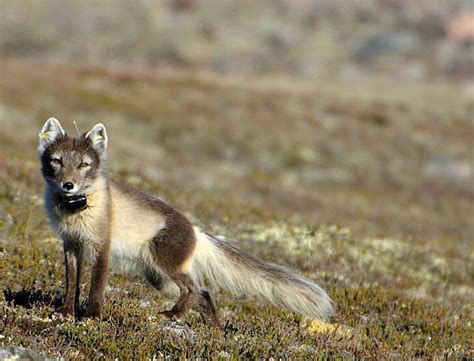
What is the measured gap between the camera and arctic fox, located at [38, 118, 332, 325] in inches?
284

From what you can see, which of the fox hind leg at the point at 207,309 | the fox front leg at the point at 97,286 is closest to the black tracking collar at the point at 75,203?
the fox front leg at the point at 97,286

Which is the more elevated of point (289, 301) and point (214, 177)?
point (289, 301)

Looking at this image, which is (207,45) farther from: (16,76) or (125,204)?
(125,204)

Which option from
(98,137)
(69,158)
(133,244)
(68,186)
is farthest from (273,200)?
(68,186)

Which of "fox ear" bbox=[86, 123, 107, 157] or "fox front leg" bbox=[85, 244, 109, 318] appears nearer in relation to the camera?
"fox front leg" bbox=[85, 244, 109, 318]

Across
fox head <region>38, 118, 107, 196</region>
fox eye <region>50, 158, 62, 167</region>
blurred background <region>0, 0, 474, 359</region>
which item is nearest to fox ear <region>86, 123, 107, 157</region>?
fox head <region>38, 118, 107, 196</region>

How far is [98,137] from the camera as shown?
7520mm

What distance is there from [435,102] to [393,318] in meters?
48.7

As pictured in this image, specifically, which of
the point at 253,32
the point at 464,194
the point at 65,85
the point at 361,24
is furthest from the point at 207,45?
the point at 464,194

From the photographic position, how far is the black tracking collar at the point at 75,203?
7.16 meters

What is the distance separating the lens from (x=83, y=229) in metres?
7.27

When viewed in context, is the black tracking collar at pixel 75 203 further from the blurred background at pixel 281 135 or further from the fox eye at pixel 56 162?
the blurred background at pixel 281 135

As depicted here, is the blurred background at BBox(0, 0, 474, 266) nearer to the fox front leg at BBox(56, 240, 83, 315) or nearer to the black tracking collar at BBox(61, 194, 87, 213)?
the fox front leg at BBox(56, 240, 83, 315)

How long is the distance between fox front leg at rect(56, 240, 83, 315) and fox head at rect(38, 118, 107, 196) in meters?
0.81
